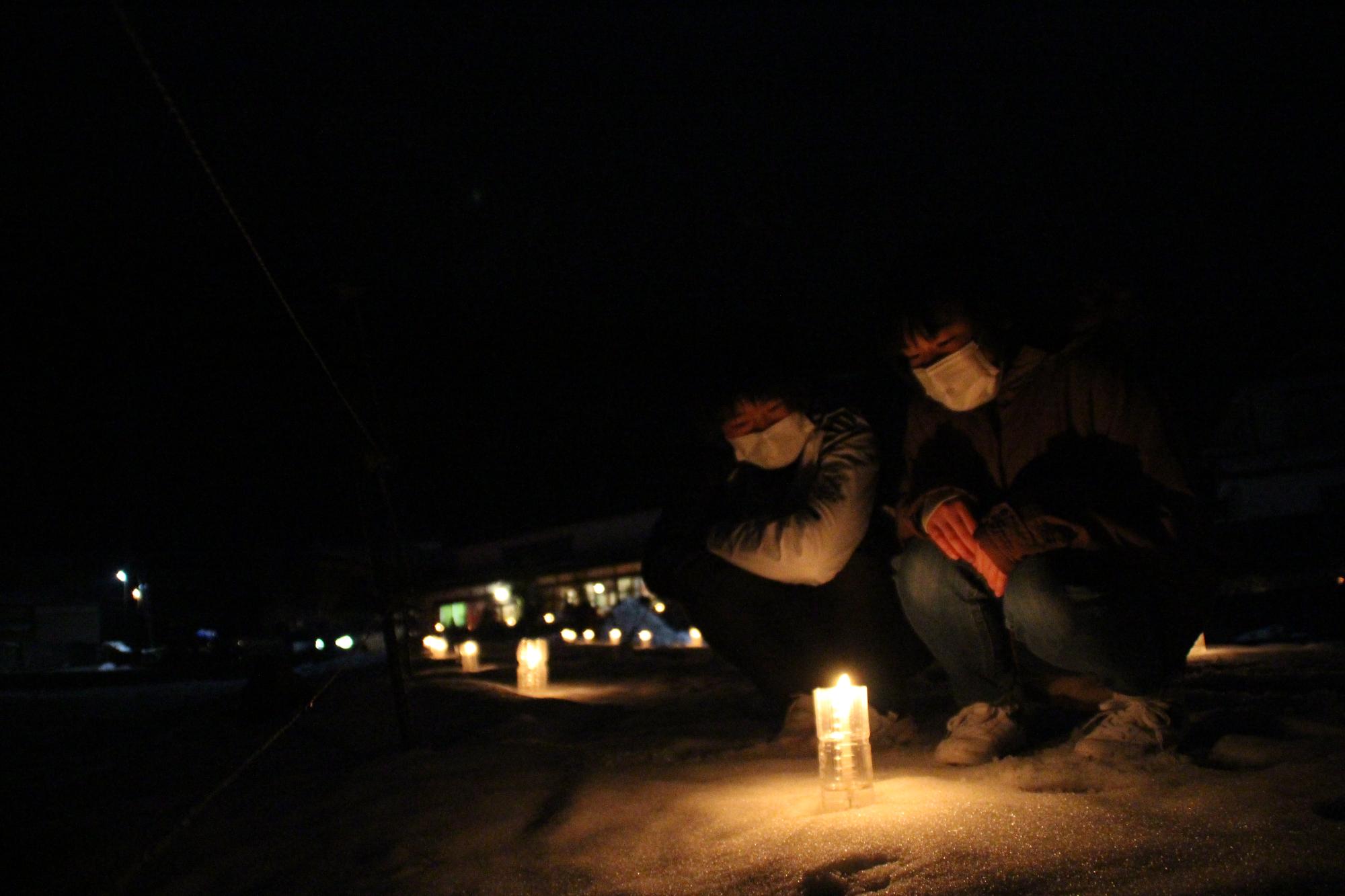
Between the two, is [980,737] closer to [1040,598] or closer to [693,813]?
[1040,598]

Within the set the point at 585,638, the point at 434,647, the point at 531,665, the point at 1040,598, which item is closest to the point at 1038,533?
the point at 1040,598

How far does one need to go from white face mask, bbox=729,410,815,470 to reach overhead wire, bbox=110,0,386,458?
4.45 ft

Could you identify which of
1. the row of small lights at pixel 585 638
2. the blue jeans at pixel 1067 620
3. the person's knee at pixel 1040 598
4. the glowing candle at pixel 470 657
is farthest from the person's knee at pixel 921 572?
the row of small lights at pixel 585 638

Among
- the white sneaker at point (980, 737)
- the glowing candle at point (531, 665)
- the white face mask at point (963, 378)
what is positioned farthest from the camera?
the glowing candle at point (531, 665)

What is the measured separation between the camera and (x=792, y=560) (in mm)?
3139

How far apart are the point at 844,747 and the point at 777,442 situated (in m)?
1.33

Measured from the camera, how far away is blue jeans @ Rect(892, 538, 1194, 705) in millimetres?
2432

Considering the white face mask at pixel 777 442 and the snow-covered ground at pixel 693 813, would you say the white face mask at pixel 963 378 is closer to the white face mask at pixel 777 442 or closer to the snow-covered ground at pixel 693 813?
the white face mask at pixel 777 442

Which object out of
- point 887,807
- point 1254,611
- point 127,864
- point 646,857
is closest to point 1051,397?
point 887,807

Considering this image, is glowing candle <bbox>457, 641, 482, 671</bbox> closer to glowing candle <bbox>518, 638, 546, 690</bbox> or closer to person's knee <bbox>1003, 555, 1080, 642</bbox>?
glowing candle <bbox>518, 638, 546, 690</bbox>

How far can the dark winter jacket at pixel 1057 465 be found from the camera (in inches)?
96.8

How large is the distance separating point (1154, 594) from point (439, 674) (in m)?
7.31

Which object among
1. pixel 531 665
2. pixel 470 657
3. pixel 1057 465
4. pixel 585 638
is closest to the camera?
pixel 1057 465

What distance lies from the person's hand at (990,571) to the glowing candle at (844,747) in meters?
0.48
